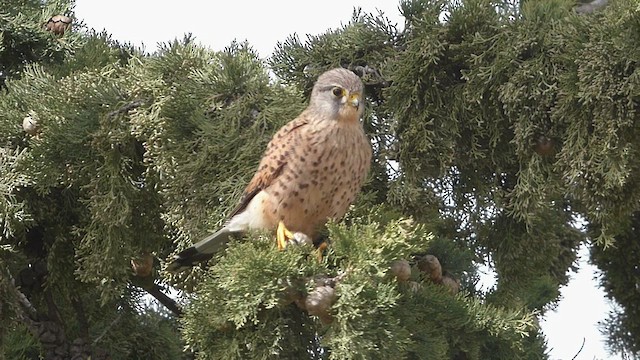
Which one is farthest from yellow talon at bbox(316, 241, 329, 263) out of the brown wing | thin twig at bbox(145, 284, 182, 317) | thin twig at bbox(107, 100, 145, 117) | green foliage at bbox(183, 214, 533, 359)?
thin twig at bbox(145, 284, 182, 317)

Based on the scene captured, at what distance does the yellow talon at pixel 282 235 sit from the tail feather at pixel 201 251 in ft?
0.33

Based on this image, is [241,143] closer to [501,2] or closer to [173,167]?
[173,167]

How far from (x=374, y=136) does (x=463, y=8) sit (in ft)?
1.23

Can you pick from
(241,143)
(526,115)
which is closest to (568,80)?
(526,115)

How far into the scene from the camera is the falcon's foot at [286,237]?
A: 192 centimetres

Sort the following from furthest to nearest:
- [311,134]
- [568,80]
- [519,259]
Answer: [519,259]
[568,80]
[311,134]

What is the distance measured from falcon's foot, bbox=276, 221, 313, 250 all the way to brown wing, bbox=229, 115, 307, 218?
3.5 inches

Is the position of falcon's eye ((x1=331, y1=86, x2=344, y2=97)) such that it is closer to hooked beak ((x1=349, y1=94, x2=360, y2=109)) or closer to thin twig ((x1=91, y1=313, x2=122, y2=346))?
hooked beak ((x1=349, y1=94, x2=360, y2=109))

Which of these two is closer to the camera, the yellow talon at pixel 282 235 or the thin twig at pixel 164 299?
the yellow talon at pixel 282 235

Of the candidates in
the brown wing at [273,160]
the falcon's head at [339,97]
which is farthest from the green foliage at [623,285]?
the brown wing at [273,160]

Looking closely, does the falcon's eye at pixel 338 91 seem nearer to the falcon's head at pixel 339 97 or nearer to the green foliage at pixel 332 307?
the falcon's head at pixel 339 97

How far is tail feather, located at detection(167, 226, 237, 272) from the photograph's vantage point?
7.12ft

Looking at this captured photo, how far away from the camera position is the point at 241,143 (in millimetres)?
2344

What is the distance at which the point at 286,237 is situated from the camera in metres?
2.09
